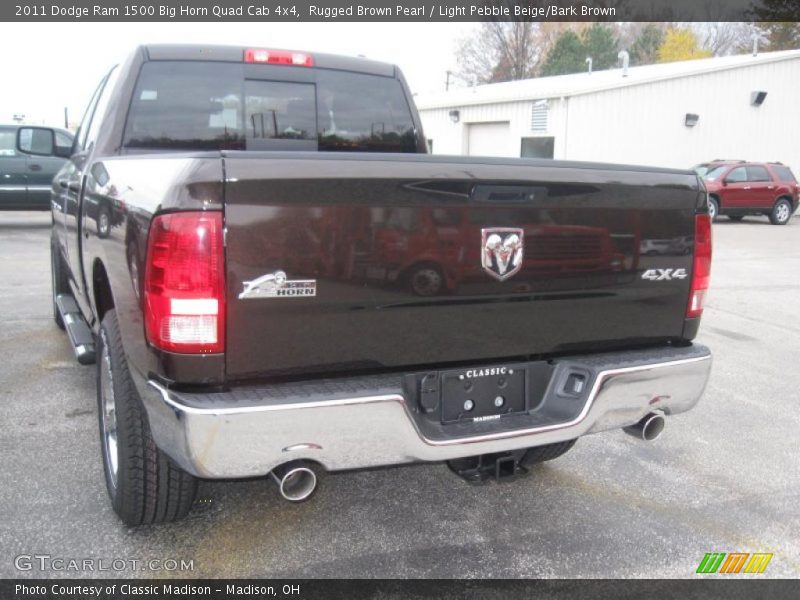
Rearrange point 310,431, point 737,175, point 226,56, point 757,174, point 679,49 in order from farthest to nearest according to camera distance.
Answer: point 679,49, point 757,174, point 737,175, point 226,56, point 310,431

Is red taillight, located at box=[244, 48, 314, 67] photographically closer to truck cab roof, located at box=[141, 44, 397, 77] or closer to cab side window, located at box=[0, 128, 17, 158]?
truck cab roof, located at box=[141, 44, 397, 77]

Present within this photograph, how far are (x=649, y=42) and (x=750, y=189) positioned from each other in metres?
37.5

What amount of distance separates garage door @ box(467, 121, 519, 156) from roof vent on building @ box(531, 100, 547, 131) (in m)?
1.02

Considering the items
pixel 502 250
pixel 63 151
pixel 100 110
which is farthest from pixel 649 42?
pixel 502 250

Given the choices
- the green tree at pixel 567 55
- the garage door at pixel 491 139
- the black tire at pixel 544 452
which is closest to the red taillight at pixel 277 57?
the black tire at pixel 544 452

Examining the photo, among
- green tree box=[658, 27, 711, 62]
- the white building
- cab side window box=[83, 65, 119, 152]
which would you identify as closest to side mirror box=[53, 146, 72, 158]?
→ cab side window box=[83, 65, 119, 152]

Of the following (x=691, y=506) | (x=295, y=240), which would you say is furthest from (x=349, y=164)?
(x=691, y=506)

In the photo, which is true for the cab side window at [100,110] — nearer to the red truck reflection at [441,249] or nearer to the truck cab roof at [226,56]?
the truck cab roof at [226,56]

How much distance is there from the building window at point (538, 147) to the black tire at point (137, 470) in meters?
20.1

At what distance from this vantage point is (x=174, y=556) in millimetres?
2887

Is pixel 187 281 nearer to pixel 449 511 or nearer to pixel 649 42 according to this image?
pixel 449 511

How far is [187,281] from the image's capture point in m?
2.26

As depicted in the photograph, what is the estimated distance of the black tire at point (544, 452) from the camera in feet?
11.5

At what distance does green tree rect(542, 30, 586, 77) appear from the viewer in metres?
47.0
